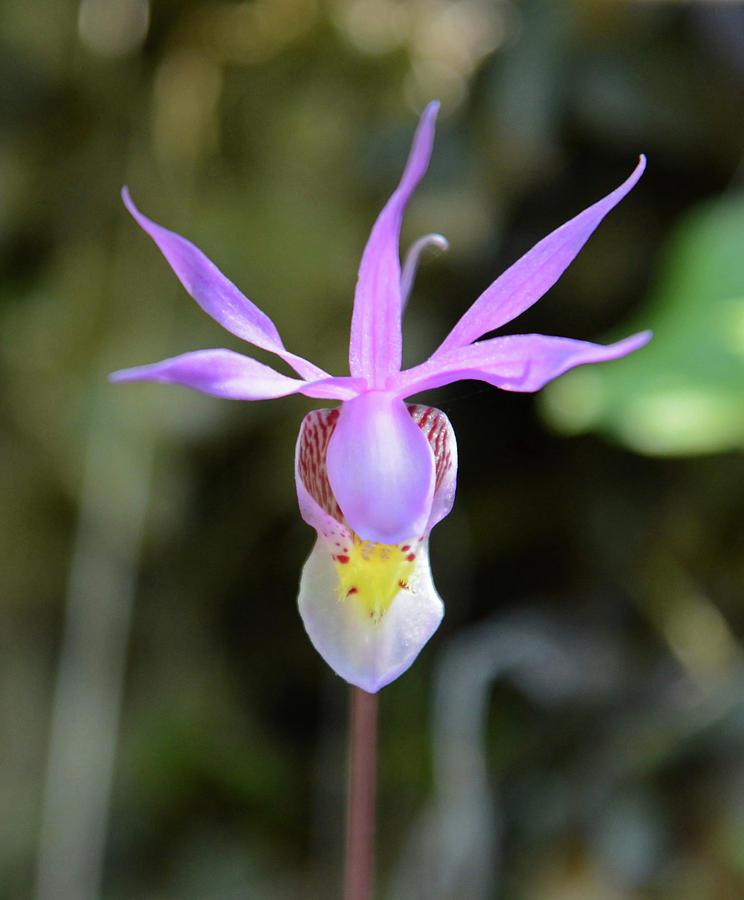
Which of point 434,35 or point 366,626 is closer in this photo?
point 366,626

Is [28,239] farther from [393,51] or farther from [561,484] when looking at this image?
[561,484]

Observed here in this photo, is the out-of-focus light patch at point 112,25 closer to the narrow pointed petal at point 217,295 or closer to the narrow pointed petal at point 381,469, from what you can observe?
the narrow pointed petal at point 217,295

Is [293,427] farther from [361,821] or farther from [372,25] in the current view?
[361,821]

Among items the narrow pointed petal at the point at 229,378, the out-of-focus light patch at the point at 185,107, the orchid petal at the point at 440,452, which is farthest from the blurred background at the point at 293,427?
the narrow pointed petal at the point at 229,378

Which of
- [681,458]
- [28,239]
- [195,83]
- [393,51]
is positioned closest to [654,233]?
[681,458]

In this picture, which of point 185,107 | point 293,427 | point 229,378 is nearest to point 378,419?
point 229,378
